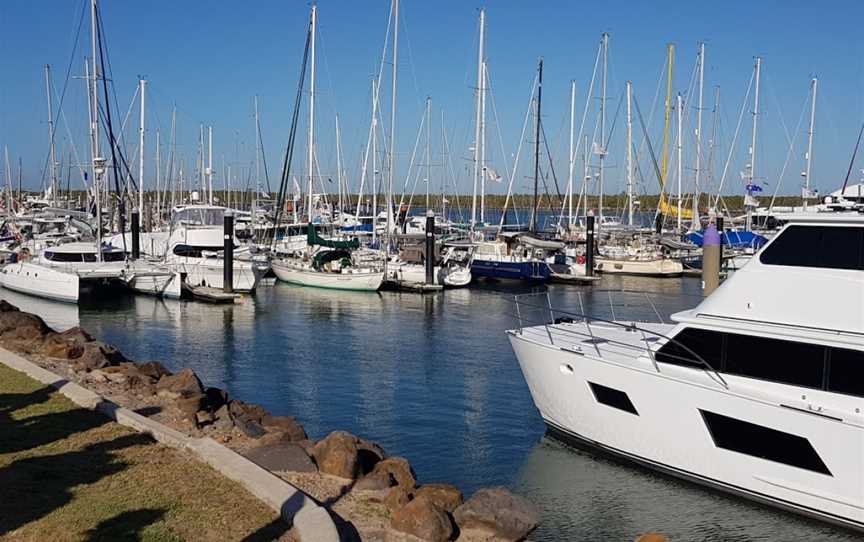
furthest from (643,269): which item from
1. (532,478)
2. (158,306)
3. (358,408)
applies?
(532,478)

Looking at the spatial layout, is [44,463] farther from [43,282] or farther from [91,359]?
[43,282]

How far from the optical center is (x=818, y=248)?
1480 centimetres

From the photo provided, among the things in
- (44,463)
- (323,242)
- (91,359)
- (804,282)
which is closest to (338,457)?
Answer: (44,463)

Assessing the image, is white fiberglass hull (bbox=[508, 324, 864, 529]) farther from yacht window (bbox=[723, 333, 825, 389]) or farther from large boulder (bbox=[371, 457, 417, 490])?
large boulder (bbox=[371, 457, 417, 490])

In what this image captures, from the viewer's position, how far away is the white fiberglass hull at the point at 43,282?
41.8 metres

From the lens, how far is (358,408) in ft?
71.5

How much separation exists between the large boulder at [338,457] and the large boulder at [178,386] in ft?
13.6

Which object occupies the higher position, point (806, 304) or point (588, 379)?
point (806, 304)

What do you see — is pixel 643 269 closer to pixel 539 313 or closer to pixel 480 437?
pixel 539 313

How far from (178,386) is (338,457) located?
5.48 m

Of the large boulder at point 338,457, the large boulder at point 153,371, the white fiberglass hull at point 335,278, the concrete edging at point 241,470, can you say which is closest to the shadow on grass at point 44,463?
the concrete edging at point 241,470

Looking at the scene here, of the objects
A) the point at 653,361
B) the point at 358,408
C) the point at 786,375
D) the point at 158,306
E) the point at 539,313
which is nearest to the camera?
the point at 786,375

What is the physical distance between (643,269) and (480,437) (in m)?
41.9

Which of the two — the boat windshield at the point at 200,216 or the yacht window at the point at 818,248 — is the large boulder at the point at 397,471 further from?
the boat windshield at the point at 200,216
